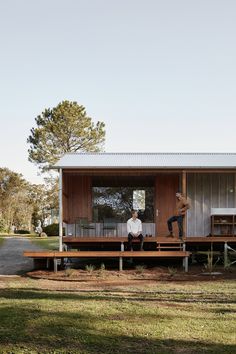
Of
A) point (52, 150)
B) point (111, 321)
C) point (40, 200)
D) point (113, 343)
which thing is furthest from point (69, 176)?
point (40, 200)

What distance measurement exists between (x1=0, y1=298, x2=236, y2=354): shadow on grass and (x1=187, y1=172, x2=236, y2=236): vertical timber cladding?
8288 millimetres

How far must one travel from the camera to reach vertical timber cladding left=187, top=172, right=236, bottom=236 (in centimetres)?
1520

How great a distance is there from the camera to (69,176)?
1551cm

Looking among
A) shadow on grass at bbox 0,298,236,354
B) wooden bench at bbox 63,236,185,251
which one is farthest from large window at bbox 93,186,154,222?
shadow on grass at bbox 0,298,236,354

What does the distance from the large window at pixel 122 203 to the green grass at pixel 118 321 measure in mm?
5751

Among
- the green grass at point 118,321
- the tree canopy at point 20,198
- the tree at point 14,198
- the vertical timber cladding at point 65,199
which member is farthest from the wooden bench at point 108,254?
the tree at point 14,198

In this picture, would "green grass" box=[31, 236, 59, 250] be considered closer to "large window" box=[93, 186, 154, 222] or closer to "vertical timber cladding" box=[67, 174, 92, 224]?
"vertical timber cladding" box=[67, 174, 92, 224]

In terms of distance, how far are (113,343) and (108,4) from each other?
11.0 m

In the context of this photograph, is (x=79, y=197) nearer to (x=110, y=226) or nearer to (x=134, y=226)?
(x=110, y=226)

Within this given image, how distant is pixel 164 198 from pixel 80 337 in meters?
9.65

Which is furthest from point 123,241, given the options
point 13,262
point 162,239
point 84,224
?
point 13,262

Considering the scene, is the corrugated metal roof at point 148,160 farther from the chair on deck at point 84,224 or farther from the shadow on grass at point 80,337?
the shadow on grass at point 80,337

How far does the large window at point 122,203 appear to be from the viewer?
15375mm

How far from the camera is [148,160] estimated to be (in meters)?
15.1
